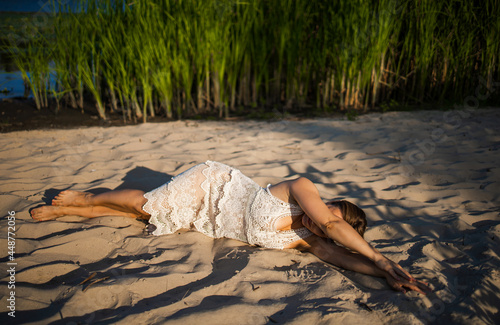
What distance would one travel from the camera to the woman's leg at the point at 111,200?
2.17m

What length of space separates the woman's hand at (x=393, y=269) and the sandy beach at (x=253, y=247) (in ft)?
0.24

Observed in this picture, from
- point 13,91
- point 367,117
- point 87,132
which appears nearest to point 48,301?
point 87,132

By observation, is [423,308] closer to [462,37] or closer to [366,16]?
[366,16]

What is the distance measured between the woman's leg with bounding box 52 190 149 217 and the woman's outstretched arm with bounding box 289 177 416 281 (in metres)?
0.98

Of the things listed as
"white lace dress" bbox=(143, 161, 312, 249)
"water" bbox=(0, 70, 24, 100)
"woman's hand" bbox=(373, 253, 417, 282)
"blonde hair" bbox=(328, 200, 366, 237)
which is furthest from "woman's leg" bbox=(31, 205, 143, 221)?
"water" bbox=(0, 70, 24, 100)

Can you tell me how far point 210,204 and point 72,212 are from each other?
93 cm

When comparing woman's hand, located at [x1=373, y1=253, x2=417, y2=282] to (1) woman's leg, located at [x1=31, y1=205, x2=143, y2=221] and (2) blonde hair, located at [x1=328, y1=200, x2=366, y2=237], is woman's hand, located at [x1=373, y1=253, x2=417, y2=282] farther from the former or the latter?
(1) woman's leg, located at [x1=31, y1=205, x2=143, y2=221]

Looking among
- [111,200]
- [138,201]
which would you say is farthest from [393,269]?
[111,200]

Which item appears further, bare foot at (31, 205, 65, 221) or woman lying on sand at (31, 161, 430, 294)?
bare foot at (31, 205, 65, 221)

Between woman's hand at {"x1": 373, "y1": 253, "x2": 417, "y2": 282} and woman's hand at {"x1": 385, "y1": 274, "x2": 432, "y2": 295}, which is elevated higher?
woman's hand at {"x1": 373, "y1": 253, "x2": 417, "y2": 282}

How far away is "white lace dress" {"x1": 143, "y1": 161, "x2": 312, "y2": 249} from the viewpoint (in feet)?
6.60

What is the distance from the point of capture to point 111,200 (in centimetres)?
221

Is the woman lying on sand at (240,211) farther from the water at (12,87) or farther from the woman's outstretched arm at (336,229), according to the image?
the water at (12,87)

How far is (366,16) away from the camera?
4570mm
